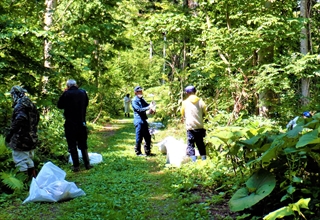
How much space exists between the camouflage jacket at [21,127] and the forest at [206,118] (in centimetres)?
51

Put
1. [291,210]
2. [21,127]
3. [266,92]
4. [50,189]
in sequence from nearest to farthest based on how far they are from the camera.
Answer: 1. [291,210]
2. [50,189]
3. [21,127]
4. [266,92]

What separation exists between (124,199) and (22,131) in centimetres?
247

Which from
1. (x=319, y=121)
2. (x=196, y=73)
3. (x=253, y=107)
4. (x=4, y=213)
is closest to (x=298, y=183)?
(x=319, y=121)

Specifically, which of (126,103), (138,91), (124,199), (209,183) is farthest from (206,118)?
(126,103)

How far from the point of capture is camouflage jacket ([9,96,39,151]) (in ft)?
22.3

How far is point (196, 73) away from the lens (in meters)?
13.7

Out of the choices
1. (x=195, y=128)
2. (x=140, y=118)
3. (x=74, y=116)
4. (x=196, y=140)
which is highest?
(x=74, y=116)

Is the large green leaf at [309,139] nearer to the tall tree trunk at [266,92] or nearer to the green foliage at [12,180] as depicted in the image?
the green foliage at [12,180]

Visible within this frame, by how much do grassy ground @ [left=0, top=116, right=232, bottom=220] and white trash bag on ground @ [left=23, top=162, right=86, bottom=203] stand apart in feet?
0.37

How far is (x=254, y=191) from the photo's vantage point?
438 cm

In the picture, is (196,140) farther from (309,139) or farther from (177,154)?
(309,139)

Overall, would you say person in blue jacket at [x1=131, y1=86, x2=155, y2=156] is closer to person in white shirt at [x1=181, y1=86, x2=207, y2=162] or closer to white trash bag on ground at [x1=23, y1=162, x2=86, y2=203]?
person in white shirt at [x1=181, y1=86, x2=207, y2=162]

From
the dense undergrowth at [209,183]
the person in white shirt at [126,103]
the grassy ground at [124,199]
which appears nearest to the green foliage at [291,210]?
the dense undergrowth at [209,183]

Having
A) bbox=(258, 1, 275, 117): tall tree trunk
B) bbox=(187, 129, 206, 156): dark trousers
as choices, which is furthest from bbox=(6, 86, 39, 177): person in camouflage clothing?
A: bbox=(258, 1, 275, 117): tall tree trunk
